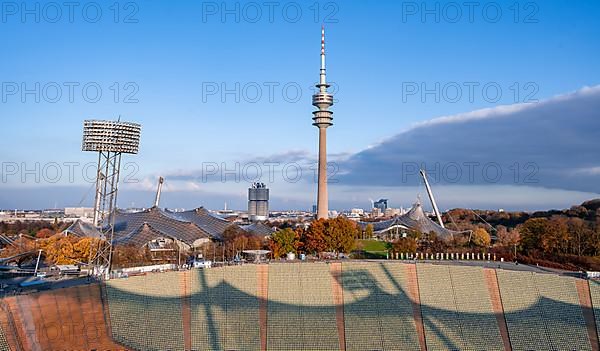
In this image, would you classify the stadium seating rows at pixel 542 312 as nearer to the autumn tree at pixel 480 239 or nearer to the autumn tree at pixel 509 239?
the autumn tree at pixel 509 239

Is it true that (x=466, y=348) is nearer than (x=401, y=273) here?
Yes

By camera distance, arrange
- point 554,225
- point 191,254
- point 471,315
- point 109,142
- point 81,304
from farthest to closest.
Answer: point 191,254 < point 554,225 < point 109,142 < point 471,315 < point 81,304

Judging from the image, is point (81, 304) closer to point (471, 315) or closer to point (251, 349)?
point (251, 349)

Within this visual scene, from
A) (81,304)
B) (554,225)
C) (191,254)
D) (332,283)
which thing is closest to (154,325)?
(81,304)

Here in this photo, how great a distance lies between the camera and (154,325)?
21812 mm

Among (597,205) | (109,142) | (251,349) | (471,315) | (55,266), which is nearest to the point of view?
(251,349)

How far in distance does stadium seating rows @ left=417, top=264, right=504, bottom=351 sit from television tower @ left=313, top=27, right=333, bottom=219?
101ft

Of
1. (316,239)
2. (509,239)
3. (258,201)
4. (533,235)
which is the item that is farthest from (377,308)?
(258,201)

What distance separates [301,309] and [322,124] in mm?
35516

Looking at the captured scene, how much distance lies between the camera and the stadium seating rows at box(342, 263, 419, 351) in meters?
22.1

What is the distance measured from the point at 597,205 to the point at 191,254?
143 feet

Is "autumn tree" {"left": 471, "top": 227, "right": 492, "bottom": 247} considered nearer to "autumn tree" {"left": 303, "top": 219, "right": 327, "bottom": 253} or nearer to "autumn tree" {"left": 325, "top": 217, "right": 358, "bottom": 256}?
"autumn tree" {"left": 325, "top": 217, "right": 358, "bottom": 256}

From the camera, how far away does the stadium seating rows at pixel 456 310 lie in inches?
862

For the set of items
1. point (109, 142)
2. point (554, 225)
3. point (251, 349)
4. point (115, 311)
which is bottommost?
point (251, 349)
